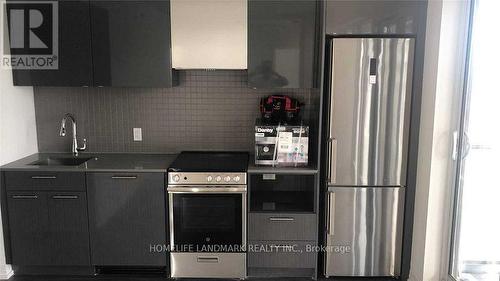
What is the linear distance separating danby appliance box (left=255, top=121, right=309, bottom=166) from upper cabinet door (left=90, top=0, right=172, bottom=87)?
32.4 inches

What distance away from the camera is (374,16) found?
2760mm

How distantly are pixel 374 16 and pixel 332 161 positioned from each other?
1.04m

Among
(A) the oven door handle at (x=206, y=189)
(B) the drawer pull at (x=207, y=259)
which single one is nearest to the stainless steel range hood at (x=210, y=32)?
(A) the oven door handle at (x=206, y=189)

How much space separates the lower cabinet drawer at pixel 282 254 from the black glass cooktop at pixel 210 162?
59 cm

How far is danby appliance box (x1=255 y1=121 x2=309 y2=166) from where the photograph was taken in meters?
2.94

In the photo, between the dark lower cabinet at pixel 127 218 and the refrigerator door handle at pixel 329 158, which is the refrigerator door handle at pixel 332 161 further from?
the dark lower cabinet at pixel 127 218

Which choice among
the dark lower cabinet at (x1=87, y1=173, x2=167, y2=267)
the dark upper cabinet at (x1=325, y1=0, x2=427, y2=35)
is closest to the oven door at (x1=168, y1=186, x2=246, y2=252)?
the dark lower cabinet at (x1=87, y1=173, x2=167, y2=267)

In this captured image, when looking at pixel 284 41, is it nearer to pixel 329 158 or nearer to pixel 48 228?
pixel 329 158

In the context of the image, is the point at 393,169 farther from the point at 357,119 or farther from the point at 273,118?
the point at 273,118

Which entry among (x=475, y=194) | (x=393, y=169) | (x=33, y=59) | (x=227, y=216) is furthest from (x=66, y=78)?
(x=475, y=194)

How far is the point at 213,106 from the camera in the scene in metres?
3.40

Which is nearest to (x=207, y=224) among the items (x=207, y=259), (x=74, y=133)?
(x=207, y=259)

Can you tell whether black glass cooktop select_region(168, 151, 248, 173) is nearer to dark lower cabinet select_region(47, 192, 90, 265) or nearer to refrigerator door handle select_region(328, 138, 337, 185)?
refrigerator door handle select_region(328, 138, 337, 185)

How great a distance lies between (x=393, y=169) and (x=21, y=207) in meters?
2.69
